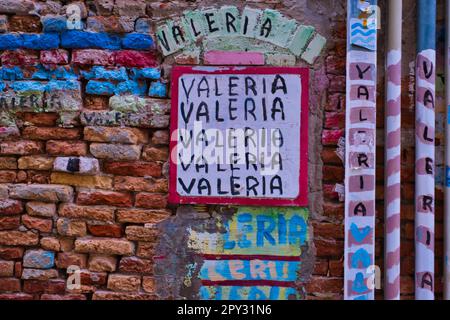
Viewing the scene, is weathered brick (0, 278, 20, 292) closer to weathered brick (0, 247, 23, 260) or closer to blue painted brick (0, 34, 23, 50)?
weathered brick (0, 247, 23, 260)

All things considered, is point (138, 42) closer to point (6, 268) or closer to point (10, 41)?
point (10, 41)

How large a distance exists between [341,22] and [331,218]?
2.99 feet

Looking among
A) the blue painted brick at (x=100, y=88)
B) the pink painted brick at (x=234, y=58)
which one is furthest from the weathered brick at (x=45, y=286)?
the pink painted brick at (x=234, y=58)

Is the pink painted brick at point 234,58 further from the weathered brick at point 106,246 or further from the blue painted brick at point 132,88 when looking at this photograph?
the weathered brick at point 106,246

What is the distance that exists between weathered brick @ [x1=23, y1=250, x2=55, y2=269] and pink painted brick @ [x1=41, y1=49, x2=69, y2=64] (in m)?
0.90

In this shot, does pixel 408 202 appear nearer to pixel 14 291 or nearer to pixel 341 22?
pixel 341 22

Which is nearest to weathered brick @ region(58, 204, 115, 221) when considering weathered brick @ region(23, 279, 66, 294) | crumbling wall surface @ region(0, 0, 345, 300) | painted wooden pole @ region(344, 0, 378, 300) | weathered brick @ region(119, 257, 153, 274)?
crumbling wall surface @ region(0, 0, 345, 300)

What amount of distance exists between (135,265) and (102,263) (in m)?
0.16

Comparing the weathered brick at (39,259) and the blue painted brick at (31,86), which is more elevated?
the blue painted brick at (31,86)

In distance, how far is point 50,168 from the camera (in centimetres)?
242

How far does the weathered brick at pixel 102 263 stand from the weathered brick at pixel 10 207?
1.37ft

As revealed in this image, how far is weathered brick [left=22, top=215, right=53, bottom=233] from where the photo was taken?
2.41 m

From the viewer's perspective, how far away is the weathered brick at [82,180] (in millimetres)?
2404
